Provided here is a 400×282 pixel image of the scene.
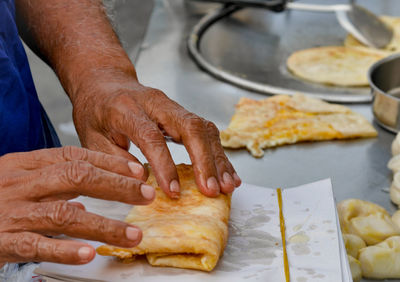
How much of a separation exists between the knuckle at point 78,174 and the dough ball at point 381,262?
0.79 m

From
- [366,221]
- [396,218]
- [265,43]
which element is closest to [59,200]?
[366,221]

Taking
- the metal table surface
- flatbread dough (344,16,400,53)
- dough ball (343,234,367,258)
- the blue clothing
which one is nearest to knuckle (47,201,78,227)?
the blue clothing

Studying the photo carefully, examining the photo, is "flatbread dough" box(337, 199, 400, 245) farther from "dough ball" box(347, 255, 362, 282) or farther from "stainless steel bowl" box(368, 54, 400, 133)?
"stainless steel bowl" box(368, 54, 400, 133)

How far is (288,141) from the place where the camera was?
2.21 metres

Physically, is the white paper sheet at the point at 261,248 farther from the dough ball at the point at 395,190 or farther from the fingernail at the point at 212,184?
Answer: the dough ball at the point at 395,190

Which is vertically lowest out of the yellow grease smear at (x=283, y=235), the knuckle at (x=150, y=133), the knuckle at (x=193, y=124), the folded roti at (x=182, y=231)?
the yellow grease smear at (x=283, y=235)

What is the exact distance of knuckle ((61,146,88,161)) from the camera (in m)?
1.25

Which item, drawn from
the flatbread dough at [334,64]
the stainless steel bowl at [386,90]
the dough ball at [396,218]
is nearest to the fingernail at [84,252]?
the dough ball at [396,218]

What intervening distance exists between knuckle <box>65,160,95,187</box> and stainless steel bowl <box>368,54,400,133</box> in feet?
4.65

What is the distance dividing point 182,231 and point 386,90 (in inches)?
59.5

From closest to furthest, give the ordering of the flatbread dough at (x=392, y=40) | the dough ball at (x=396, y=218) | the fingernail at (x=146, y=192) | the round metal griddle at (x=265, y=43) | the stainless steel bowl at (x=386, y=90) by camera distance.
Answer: the fingernail at (x=146, y=192) → the dough ball at (x=396, y=218) → the stainless steel bowl at (x=386, y=90) → the round metal griddle at (x=265, y=43) → the flatbread dough at (x=392, y=40)

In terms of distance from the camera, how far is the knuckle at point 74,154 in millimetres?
1245

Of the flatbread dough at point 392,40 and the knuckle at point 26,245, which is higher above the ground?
the knuckle at point 26,245

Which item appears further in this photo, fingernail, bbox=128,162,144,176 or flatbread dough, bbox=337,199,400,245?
flatbread dough, bbox=337,199,400,245
